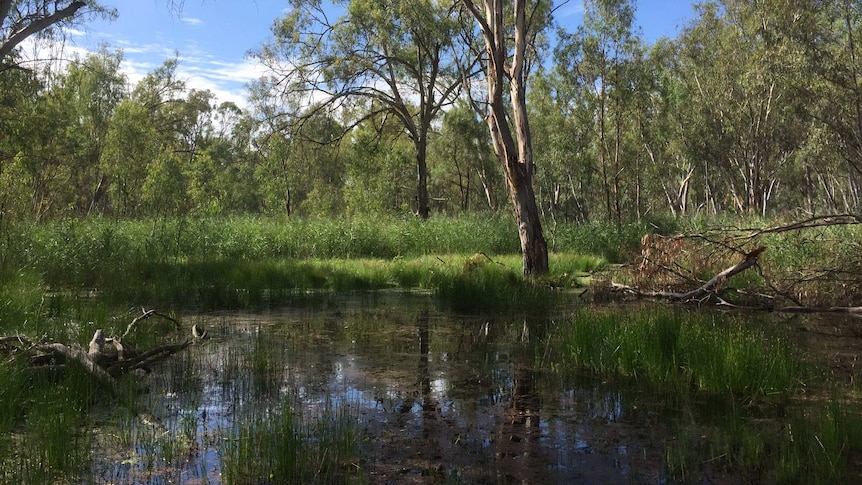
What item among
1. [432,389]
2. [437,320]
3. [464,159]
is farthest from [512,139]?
[464,159]

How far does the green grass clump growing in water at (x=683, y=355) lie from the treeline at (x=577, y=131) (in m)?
12.1

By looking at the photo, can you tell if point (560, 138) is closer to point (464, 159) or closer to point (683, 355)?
point (464, 159)

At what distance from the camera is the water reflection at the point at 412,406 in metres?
3.53

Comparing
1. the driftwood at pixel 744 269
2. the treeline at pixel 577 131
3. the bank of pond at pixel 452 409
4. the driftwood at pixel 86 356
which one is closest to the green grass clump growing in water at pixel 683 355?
the bank of pond at pixel 452 409

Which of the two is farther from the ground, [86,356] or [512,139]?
[512,139]

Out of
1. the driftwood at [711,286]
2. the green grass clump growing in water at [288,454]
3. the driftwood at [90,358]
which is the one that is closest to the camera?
the green grass clump growing in water at [288,454]

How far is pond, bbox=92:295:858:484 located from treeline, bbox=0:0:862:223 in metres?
9.70

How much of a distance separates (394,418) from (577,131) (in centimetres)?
3861

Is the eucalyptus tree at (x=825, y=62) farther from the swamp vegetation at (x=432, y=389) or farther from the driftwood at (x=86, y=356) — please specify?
the driftwood at (x=86, y=356)

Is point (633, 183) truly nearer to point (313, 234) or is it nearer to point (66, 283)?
point (313, 234)

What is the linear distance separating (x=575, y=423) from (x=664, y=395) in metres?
1.24

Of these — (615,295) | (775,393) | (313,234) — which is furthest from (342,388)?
(313,234)

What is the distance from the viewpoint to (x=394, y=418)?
4.47 meters

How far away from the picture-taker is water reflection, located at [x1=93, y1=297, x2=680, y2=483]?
353 cm
